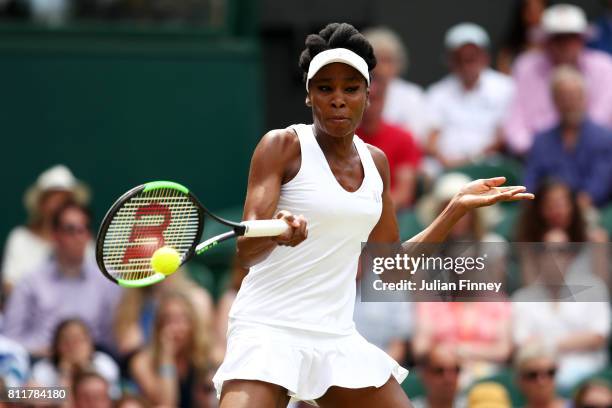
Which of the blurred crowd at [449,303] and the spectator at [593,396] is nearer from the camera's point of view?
the spectator at [593,396]

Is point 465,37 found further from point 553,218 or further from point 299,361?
point 299,361

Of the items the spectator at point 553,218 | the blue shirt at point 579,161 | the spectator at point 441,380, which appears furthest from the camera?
the blue shirt at point 579,161

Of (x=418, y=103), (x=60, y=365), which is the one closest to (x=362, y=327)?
(x=60, y=365)

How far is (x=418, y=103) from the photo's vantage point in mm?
9523

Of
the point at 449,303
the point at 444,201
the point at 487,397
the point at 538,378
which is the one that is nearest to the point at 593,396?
the point at 538,378

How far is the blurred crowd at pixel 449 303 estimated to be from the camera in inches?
294

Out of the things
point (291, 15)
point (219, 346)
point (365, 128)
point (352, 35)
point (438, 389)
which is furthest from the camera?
point (291, 15)

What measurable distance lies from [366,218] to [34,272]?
368 cm

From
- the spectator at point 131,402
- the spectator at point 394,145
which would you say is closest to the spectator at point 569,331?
the spectator at point 394,145

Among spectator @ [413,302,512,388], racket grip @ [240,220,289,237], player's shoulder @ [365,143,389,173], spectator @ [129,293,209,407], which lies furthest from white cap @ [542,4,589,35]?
racket grip @ [240,220,289,237]

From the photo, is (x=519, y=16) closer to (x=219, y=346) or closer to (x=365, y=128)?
(x=365, y=128)

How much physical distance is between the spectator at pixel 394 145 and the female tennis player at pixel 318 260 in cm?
355

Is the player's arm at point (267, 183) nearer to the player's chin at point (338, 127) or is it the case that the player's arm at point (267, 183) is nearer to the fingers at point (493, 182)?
the player's chin at point (338, 127)

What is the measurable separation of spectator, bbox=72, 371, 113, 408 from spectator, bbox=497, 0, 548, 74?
12.8 ft
